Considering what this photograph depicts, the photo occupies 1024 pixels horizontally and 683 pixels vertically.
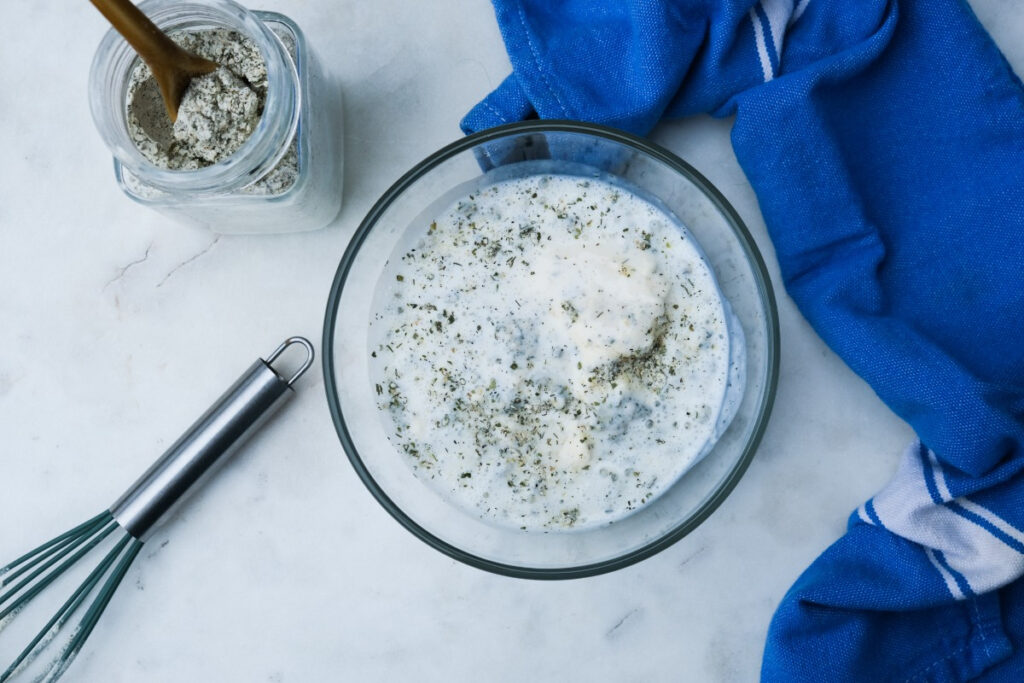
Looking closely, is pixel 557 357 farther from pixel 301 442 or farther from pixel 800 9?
pixel 800 9

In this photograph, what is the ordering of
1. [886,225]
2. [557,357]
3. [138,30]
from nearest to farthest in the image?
[138,30]
[557,357]
[886,225]

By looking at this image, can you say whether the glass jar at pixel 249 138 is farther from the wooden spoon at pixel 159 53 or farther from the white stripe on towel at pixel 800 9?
A: the white stripe on towel at pixel 800 9

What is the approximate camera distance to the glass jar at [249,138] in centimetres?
96

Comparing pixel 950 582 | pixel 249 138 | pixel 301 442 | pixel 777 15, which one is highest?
pixel 249 138

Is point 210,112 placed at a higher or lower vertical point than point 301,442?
higher

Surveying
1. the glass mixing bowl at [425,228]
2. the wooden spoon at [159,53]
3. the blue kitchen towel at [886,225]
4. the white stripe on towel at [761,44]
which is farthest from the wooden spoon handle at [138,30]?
the white stripe on towel at [761,44]

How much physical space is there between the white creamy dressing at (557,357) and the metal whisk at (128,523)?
0.17m

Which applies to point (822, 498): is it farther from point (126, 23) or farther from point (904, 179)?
point (126, 23)

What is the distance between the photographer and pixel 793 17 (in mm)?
1099

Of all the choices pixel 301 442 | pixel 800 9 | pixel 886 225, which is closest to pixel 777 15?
pixel 800 9

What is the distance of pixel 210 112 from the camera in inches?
38.8

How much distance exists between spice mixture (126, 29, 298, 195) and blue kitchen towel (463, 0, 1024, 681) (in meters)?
0.28

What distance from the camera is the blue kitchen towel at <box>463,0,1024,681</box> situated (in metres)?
1.07

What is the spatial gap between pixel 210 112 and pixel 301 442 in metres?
0.44
